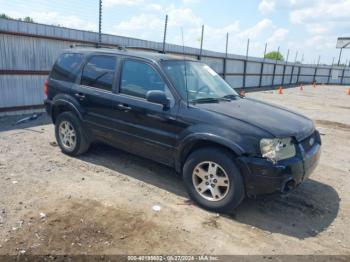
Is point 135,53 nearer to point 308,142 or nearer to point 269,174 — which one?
point 269,174

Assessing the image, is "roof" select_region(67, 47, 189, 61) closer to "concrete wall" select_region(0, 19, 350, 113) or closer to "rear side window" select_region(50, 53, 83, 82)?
"rear side window" select_region(50, 53, 83, 82)

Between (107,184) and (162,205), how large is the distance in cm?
103

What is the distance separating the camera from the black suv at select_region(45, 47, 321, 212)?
3.85 metres

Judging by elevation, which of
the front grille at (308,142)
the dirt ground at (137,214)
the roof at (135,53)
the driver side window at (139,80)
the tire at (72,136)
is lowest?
the dirt ground at (137,214)

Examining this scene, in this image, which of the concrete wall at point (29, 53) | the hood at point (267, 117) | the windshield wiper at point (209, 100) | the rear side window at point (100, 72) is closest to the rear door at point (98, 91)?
the rear side window at point (100, 72)

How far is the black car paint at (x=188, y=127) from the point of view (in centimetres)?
381

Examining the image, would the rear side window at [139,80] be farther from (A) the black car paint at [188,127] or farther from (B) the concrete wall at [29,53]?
(B) the concrete wall at [29,53]

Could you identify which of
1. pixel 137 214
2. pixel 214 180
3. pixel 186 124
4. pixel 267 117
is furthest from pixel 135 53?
pixel 137 214

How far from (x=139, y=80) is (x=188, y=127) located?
3.81 feet

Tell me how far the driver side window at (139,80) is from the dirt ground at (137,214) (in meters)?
1.39

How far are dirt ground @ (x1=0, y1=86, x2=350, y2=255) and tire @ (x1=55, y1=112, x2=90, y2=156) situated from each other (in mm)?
160

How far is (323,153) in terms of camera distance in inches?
286

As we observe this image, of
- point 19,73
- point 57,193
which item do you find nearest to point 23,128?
point 19,73

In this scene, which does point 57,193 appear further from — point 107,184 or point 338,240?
point 338,240
